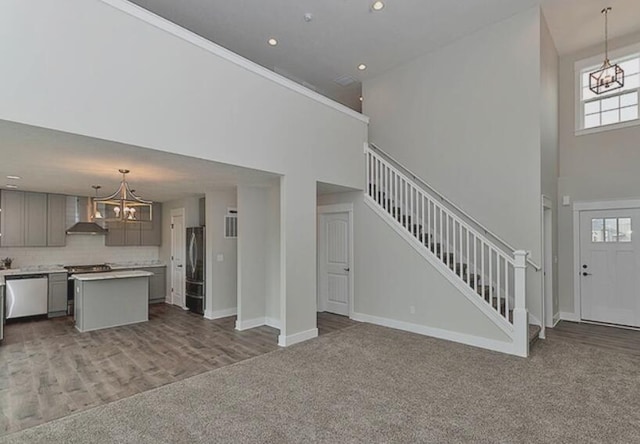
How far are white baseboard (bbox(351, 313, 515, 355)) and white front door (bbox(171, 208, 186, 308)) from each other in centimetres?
390

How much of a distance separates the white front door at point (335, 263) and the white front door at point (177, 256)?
300 centimetres

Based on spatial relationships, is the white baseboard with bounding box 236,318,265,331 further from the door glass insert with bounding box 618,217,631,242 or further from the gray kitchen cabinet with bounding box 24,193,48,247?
the door glass insert with bounding box 618,217,631,242

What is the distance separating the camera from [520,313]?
449 cm

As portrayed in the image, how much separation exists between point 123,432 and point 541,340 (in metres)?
5.41

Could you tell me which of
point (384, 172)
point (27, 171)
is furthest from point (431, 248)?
point (27, 171)

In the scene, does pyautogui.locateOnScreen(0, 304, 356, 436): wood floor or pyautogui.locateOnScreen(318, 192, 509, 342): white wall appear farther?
pyautogui.locateOnScreen(318, 192, 509, 342): white wall

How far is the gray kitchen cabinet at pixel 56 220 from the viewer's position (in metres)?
7.09

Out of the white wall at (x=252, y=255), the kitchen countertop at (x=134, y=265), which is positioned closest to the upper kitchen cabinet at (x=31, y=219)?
the kitchen countertop at (x=134, y=265)

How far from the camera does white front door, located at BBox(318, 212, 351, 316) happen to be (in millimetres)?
6699

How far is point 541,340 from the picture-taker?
17.0 ft

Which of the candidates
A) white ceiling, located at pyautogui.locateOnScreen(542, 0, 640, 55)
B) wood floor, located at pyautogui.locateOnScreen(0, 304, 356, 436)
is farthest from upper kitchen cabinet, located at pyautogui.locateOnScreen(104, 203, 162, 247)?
white ceiling, located at pyautogui.locateOnScreen(542, 0, 640, 55)

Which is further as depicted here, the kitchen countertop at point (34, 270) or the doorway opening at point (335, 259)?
the doorway opening at point (335, 259)

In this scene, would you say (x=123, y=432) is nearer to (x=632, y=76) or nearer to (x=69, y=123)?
(x=69, y=123)

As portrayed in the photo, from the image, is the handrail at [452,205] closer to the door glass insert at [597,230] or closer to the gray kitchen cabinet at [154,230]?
the door glass insert at [597,230]
